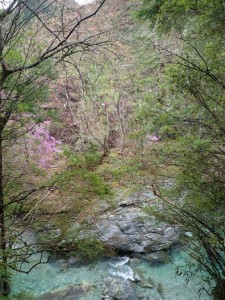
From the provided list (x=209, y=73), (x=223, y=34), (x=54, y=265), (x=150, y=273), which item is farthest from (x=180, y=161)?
(x=54, y=265)

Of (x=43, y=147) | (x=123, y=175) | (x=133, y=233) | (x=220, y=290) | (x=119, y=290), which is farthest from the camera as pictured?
(x=43, y=147)

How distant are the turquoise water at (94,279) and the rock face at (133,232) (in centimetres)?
25

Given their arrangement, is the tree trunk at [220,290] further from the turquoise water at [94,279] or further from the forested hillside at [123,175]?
the turquoise water at [94,279]

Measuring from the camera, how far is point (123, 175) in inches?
199

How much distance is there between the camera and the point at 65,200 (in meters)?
5.74

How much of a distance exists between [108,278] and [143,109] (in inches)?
107

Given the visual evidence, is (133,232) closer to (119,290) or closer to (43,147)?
(119,290)

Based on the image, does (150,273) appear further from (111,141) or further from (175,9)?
(111,141)

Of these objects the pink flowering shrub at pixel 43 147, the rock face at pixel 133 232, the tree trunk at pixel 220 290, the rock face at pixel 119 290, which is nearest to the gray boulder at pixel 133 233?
the rock face at pixel 133 232

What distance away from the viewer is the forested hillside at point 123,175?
2832 millimetres

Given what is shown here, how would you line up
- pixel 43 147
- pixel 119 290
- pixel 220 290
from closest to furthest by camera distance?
1. pixel 220 290
2. pixel 119 290
3. pixel 43 147

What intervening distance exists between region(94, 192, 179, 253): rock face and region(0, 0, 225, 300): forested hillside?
18mm

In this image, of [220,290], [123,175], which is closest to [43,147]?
[123,175]

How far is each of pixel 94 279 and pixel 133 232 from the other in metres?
1.15
